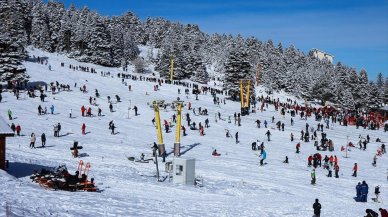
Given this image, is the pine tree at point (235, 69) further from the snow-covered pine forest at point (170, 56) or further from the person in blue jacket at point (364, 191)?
the person in blue jacket at point (364, 191)

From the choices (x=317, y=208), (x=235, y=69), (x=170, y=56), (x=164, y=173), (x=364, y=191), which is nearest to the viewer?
(x=317, y=208)

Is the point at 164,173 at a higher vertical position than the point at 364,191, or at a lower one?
higher

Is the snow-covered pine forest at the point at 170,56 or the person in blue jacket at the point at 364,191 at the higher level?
the snow-covered pine forest at the point at 170,56

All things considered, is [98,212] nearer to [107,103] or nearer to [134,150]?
[134,150]

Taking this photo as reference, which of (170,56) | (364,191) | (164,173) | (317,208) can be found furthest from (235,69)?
(317,208)

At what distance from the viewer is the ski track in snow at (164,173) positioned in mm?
16673

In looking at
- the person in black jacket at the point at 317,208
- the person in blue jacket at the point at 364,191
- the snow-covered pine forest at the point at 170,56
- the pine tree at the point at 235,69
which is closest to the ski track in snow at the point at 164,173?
the person in blue jacket at the point at 364,191

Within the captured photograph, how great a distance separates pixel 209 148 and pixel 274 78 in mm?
66060

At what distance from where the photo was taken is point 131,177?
2392cm

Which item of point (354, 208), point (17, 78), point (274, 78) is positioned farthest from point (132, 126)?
Answer: point (274, 78)

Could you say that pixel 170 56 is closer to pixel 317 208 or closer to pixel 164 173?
pixel 164 173

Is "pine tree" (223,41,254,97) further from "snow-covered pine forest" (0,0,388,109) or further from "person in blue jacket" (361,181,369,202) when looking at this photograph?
"person in blue jacket" (361,181,369,202)

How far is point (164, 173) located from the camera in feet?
87.2

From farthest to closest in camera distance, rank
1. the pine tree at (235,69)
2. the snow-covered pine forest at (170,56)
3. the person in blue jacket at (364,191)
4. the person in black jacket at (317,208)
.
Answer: the snow-covered pine forest at (170,56)
the pine tree at (235,69)
the person in blue jacket at (364,191)
the person in black jacket at (317,208)
